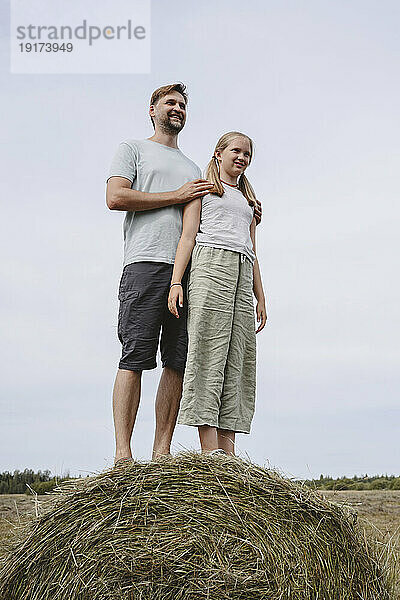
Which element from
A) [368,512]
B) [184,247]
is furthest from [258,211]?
[368,512]

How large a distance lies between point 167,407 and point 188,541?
908 mm

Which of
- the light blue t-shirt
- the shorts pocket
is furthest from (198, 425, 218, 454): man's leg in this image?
the light blue t-shirt

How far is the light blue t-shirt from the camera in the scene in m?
3.71

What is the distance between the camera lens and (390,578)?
3164mm

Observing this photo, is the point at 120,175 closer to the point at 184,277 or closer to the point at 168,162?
the point at 168,162

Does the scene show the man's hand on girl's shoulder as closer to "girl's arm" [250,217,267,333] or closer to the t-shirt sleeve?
Result: "girl's arm" [250,217,267,333]

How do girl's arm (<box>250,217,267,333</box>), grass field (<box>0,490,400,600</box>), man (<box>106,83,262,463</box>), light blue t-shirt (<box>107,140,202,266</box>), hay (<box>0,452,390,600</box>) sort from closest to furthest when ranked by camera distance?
hay (<box>0,452,390,600</box>)
grass field (<box>0,490,400,600</box>)
man (<box>106,83,262,463</box>)
light blue t-shirt (<box>107,140,202,266</box>)
girl's arm (<box>250,217,267,333</box>)

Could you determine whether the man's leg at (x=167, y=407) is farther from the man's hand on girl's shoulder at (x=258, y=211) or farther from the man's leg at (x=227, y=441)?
the man's hand on girl's shoulder at (x=258, y=211)

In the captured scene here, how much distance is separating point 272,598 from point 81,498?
814 millimetres

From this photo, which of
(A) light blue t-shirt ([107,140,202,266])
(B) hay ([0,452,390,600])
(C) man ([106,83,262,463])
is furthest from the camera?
(A) light blue t-shirt ([107,140,202,266])

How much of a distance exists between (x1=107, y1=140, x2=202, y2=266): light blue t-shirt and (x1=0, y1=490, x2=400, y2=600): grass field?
1254mm

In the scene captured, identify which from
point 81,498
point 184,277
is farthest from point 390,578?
point 184,277

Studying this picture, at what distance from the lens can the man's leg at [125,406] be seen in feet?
11.6

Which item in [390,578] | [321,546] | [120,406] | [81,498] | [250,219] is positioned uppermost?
[250,219]
